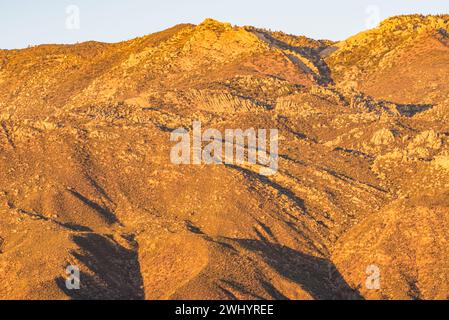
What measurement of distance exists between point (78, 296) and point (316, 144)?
957 inches

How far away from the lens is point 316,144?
65125 mm

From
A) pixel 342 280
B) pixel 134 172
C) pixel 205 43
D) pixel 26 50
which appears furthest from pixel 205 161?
pixel 26 50

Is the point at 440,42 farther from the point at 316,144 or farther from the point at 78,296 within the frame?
the point at 78,296

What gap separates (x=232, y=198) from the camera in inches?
2138

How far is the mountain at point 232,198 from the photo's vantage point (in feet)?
151

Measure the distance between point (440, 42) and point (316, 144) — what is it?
3569 centimetres

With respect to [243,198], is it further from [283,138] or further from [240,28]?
[240,28]

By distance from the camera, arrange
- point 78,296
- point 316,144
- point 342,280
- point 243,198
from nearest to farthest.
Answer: point 78,296
point 342,280
point 243,198
point 316,144

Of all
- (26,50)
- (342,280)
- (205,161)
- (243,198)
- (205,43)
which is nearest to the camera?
(342,280)

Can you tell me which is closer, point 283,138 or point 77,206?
point 77,206

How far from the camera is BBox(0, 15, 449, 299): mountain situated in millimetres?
46156
